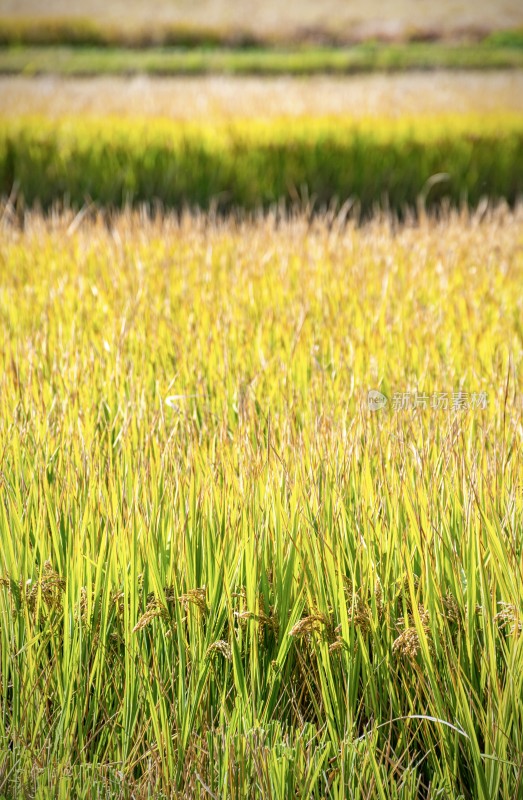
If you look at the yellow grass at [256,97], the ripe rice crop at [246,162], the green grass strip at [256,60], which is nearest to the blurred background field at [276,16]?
the green grass strip at [256,60]

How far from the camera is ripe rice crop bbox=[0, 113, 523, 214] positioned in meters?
5.61

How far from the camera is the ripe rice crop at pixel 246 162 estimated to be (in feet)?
18.4

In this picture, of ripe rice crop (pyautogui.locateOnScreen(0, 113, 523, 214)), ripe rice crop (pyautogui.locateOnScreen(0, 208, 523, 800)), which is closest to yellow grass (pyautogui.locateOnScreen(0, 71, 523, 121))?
ripe rice crop (pyautogui.locateOnScreen(0, 113, 523, 214))

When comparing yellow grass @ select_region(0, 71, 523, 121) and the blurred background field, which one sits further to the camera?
the blurred background field

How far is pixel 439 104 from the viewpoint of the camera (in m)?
7.72

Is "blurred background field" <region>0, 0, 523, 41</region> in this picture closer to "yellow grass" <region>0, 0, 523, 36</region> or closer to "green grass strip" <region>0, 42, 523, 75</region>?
"yellow grass" <region>0, 0, 523, 36</region>

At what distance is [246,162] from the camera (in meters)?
5.64

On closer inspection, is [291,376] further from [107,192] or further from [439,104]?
[439,104]

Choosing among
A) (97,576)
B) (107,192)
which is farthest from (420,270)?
(107,192)

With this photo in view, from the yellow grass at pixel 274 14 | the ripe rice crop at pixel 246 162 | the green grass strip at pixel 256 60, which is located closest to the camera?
the ripe rice crop at pixel 246 162

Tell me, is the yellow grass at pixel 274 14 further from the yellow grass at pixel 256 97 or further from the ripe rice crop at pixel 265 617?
the ripe rice crop at pixel 265 617

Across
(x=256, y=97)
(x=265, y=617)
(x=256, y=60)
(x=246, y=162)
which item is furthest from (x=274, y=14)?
(x=265, y=617)

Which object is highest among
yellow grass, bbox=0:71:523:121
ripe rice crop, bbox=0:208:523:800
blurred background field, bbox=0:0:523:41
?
blurred background field, bbox=0:0:523:41

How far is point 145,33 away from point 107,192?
10.4 meters
